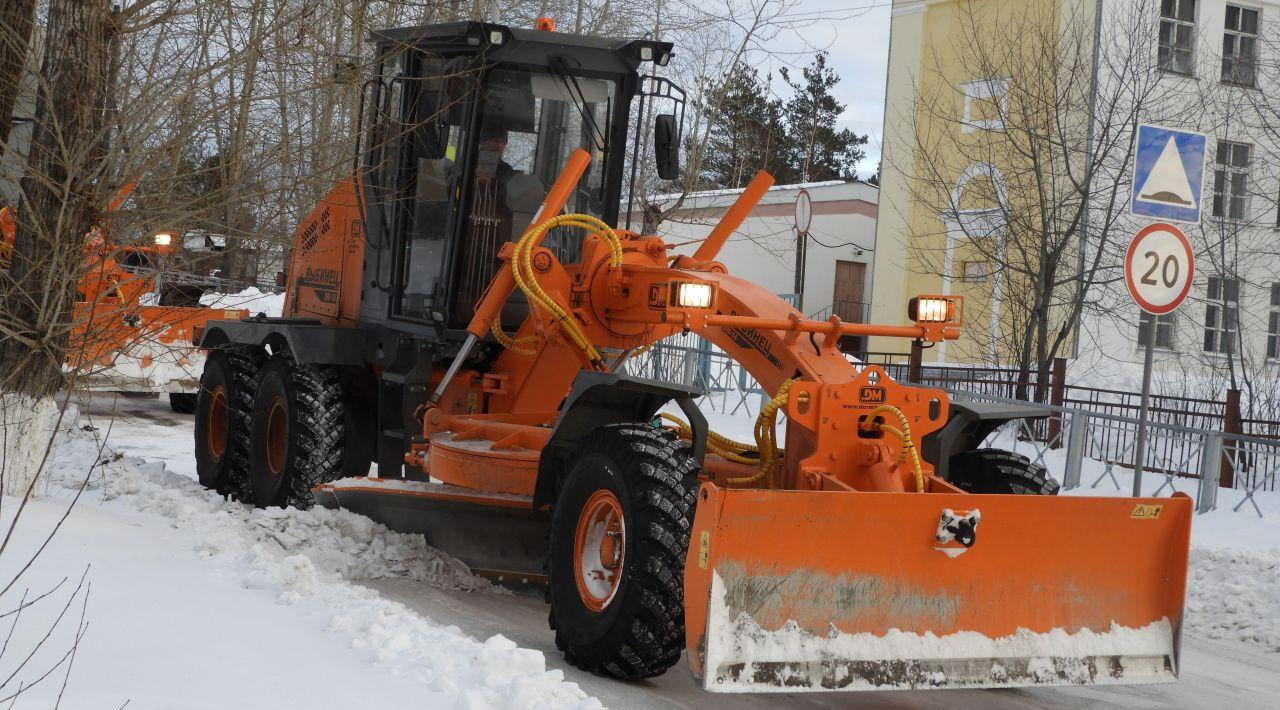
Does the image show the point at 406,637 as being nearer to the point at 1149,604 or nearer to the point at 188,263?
the point at 1149,604

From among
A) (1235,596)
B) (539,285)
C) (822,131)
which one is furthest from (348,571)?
(822,131)

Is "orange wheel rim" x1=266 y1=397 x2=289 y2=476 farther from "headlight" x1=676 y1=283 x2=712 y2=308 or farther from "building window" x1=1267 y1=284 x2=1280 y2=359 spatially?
"building window" x1=1267 y1=284 x2=1280 y2=359

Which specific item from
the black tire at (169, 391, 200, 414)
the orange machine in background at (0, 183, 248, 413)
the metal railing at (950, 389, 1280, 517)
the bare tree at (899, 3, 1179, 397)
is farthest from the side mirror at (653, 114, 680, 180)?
the black tire at (169, 391, 200, 414)

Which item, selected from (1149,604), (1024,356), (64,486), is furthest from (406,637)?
(1024,356)

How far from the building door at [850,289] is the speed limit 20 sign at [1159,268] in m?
25.5

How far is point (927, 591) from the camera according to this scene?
4996mm

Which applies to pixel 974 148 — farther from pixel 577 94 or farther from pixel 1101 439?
pixel 577 94

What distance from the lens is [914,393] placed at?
→ 5734 millimetres

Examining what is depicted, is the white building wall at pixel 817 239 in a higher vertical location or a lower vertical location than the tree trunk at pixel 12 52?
higher

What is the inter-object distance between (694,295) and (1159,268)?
17.0 feet

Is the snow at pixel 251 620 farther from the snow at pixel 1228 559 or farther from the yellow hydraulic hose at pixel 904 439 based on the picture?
the snow at pixel 1228 559

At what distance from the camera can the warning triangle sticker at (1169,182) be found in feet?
30.4

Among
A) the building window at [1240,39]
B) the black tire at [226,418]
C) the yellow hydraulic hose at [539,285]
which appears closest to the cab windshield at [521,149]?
the yellow hydraulic hose at [539,285]

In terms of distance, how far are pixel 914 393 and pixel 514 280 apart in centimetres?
240
